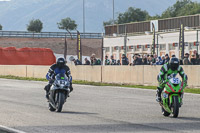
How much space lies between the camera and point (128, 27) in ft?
244

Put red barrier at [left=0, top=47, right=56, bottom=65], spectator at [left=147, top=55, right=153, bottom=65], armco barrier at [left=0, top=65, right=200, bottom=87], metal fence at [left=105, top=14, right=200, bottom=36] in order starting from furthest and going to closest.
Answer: metal fence at [left=105, top=14, right=200, bottom=36]
red barrier at [left=0, top=47, right=56, bottom=65]
spectator at [left=147, top=55, right=153, bottom=65]
armco barrier at [left=0, top=65, right=200, bottom=87]

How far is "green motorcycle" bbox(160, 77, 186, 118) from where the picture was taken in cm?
1199

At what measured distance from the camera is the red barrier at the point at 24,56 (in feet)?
157

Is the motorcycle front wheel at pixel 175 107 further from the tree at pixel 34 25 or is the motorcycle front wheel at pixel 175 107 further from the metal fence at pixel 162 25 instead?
the tree at pixel 34 25

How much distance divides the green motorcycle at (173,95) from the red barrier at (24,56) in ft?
121

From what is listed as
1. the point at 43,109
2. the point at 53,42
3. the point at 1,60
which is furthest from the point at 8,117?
the point at 53,42

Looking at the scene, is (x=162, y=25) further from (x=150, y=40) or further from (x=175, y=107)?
(x=175, y=107)

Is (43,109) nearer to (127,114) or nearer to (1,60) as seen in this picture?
(127,114)

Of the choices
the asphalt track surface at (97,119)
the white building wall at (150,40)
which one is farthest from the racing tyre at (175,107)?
the white building wall at (150,40)

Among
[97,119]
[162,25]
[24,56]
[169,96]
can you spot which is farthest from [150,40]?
[97,119]

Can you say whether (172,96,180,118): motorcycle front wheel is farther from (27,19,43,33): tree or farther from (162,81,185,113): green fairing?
(27,19,43,33): tree

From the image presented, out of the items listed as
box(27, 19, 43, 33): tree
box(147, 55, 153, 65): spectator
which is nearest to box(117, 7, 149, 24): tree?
box(27, 19, 43, 33): tree

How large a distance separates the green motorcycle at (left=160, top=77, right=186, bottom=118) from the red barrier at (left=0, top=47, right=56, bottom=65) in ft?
121

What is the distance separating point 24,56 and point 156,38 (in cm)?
1825
